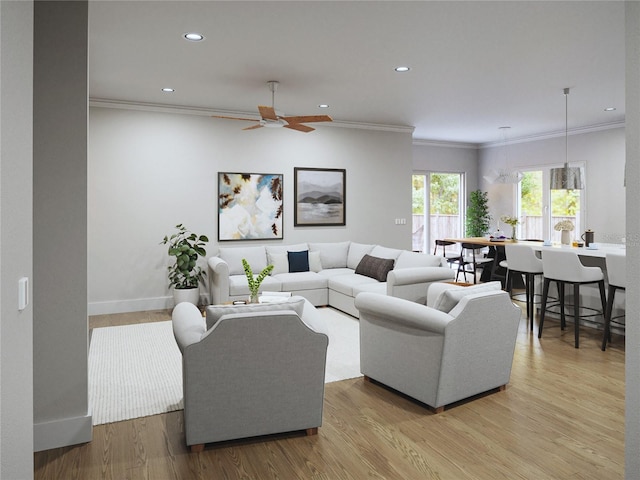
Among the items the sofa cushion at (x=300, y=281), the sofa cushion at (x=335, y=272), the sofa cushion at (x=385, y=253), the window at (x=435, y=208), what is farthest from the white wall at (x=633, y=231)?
the window at (x=435, y=208)

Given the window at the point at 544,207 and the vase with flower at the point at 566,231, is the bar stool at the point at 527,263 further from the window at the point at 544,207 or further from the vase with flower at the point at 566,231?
the window at the point at 544,207

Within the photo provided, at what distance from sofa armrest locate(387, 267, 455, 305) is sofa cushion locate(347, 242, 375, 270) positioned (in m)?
1.55

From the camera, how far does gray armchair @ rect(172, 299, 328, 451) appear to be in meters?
2.50

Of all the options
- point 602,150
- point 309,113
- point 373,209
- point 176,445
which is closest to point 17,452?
point 176,445

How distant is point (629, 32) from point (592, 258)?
420 centimetres

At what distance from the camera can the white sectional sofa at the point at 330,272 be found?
17.3 ft

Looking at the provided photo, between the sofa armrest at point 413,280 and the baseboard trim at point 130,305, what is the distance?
308cm

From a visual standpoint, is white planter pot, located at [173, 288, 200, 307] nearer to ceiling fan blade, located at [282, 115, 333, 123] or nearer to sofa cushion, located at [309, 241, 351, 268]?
sofa cushion, located at [309, 241, 351, 268]

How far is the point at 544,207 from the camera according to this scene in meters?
8.95

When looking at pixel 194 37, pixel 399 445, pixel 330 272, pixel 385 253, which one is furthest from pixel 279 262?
pixel 399 445

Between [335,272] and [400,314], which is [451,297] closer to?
[400,314]

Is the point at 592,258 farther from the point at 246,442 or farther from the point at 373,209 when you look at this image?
the point at 246,442

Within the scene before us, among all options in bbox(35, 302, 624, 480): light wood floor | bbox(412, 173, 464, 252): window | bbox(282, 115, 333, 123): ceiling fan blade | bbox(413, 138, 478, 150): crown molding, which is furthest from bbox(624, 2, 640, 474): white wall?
A: bbox(412, 173, 464, 252): window

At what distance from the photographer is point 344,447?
2.68 meters
